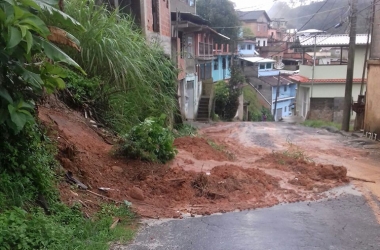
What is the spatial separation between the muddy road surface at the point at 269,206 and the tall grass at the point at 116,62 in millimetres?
1654

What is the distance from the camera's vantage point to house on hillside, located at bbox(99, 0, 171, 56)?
15219mm

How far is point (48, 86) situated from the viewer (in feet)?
15.4

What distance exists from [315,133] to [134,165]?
15068 mm

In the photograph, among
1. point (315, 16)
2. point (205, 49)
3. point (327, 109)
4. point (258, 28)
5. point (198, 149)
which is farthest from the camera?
point (315, 16)

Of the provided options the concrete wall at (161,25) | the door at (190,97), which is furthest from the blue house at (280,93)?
the concrete wall at (161,25)

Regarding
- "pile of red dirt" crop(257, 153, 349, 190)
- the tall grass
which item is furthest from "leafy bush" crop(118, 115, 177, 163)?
"pile of red dirt" crop(257, 153, 349, 190)

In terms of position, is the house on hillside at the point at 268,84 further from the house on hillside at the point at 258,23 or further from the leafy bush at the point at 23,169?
the leafy bush at the point at 23,169

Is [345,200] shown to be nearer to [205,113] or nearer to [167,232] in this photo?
[167,232]

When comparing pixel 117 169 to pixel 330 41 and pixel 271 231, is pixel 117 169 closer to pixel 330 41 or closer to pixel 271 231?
pixel 271 231

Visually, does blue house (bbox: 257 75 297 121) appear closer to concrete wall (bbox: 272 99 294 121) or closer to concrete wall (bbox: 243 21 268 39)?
concrete wall (bbox: 272 99 294 121)

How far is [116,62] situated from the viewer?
9406 millimetres

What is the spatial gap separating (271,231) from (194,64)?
76.1 ft

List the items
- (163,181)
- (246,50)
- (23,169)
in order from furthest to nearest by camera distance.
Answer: (246,50) < (163,181) < (23,169)

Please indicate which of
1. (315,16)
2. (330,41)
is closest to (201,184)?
(330,41)
